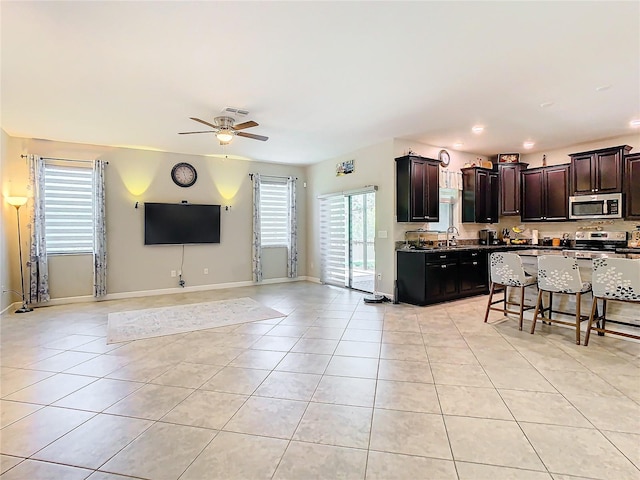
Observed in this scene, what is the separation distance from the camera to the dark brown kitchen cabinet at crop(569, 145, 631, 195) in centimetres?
550

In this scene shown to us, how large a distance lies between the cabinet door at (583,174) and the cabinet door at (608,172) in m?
0.07

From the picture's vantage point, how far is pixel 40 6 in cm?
231

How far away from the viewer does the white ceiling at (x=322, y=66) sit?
239cm

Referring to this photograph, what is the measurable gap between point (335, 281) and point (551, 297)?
13.3 ft

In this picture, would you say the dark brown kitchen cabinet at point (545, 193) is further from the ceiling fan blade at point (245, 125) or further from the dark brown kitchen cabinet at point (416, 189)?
the ceiling fan blade at point (245, 125)

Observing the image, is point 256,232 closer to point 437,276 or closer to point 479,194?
point 437,276

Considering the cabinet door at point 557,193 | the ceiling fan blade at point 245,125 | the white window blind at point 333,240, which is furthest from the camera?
the white window blind at point 333,240

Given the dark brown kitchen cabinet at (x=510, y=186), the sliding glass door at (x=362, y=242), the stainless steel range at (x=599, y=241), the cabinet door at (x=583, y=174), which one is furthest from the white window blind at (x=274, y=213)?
the cabinet door at (x=583, y=174)

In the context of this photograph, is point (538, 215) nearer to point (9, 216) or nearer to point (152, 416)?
point (152, 416)

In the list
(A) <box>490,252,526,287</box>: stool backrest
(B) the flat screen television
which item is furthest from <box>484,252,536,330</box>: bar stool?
(B) the flat screen television

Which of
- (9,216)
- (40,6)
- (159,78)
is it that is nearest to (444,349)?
(159,78)

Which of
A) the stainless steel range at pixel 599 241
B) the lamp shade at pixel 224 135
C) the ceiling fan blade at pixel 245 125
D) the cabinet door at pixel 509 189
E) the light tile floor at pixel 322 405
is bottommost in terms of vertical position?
the light tile floor at pixel 322 405

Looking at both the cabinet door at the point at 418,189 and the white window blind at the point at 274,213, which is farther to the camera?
the white window blind at the point at 274,213

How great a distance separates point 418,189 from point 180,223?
462 centimetres
